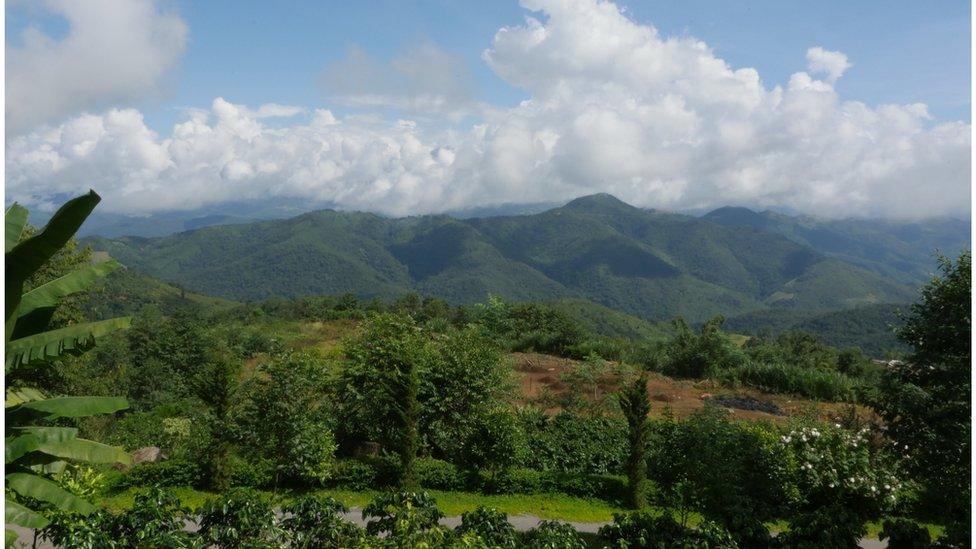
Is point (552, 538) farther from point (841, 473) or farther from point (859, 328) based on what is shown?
point (859, 328)

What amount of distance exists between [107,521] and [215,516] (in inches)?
62.9

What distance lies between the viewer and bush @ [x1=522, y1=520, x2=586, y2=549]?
8898 mm

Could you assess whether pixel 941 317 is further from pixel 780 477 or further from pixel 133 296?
pixel 133 296

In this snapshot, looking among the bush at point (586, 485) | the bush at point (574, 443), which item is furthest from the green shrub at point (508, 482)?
the bush at point (574, 443)

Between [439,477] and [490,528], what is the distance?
6.66 metres

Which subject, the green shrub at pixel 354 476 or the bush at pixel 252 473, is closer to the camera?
the bush at pixel 252 473

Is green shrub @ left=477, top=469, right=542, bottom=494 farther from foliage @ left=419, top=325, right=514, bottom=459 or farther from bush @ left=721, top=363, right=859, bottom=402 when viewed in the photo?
bush @ left=721, top=363, right=859, bottom=402

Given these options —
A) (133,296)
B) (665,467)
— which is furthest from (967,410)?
(133,296)

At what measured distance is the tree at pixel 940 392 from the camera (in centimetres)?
966

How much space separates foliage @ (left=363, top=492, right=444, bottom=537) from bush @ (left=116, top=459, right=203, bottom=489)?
7.72m

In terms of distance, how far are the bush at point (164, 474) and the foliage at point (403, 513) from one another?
7.72 meters

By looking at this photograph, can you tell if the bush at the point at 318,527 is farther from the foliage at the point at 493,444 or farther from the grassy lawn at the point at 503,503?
the foliage at the point at 493,444

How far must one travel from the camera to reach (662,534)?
32.3ft

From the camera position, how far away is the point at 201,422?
17594 mm
